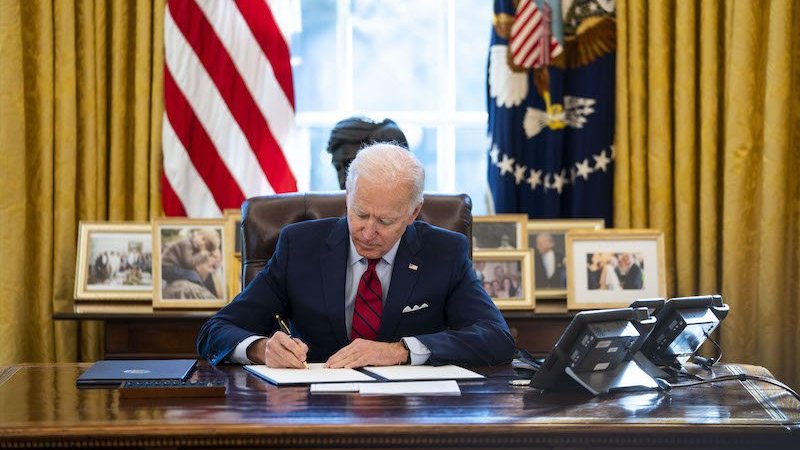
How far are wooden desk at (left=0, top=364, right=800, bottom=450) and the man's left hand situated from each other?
34cm

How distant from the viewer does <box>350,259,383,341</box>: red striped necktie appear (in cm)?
312

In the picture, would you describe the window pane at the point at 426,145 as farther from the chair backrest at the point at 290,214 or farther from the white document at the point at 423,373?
the white document at the point at 423,373

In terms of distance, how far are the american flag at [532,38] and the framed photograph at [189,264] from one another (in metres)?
1.43

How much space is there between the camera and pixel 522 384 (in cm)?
257

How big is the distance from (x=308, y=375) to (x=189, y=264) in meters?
1.90

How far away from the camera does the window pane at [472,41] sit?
4.99m

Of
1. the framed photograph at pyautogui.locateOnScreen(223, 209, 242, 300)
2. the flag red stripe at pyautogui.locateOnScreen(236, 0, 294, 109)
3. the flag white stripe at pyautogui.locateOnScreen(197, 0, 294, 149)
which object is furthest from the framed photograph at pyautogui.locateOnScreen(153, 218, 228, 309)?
the flag red stripe at pyautogui.locateOnScreen(236, 0, 294, 109)

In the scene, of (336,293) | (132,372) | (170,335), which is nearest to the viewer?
(132,372)

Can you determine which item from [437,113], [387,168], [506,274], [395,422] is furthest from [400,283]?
[437,113]

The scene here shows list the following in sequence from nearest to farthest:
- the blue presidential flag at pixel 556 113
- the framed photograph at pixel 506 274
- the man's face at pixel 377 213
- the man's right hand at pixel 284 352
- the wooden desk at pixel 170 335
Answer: the man's right hand at pixel 284 352 → the man's face at pixel 377 213 → the wooden desk at pixel 170 335 → the framed photograph at pixel 506 274 → the blue presidential flag at pixel 556 113

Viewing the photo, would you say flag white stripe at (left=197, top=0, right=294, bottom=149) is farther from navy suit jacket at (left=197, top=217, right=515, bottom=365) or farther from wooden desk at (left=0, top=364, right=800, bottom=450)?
wooden desk at (left=0, top=364, right=800, bottom=450)

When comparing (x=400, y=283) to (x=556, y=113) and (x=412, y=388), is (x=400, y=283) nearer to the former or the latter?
(x=412, y=388)

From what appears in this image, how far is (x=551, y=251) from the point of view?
15.0 ft

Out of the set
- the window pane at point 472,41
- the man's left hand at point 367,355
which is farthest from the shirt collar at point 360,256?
the window pane at point 472,41
